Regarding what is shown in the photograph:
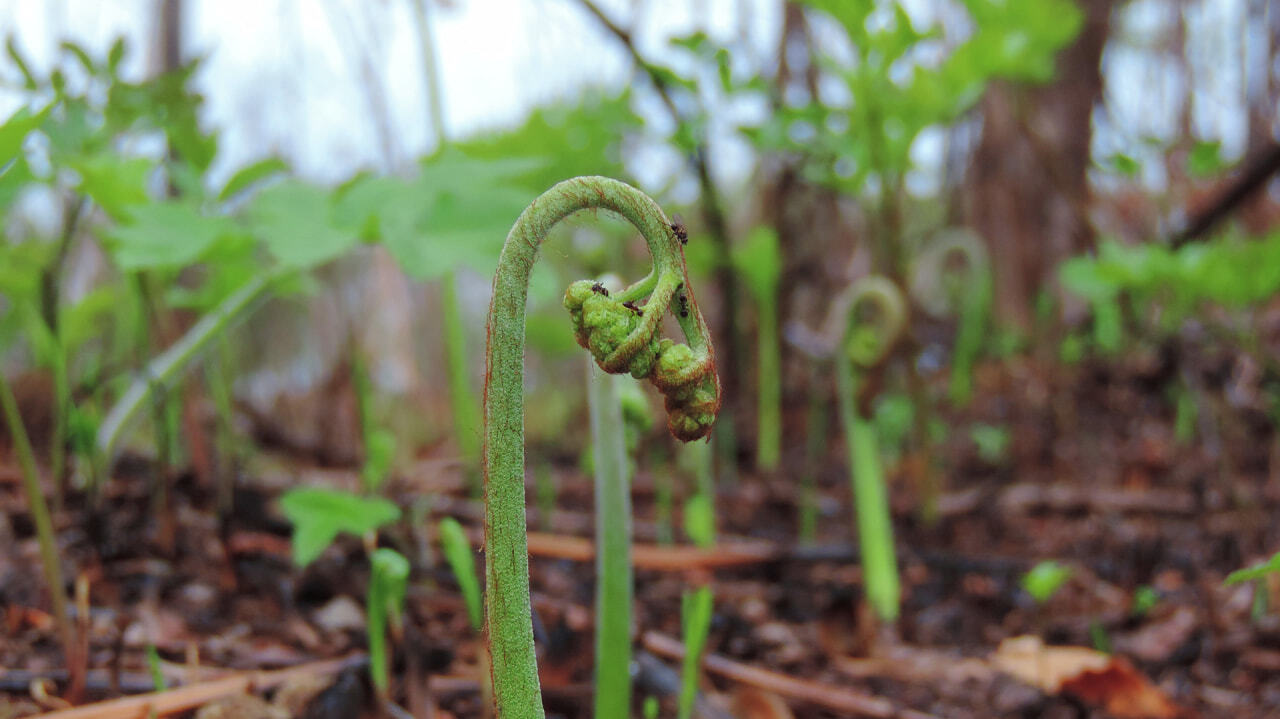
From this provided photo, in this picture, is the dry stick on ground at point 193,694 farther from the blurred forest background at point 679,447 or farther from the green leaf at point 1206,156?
the green leaf at point 1206,156

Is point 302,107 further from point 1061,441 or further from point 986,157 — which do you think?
point 1061,441

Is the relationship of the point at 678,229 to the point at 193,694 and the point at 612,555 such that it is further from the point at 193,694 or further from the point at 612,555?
the point at 193,694

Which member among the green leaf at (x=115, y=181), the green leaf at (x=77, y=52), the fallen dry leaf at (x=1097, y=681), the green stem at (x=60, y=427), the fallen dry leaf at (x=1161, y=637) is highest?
the green leaf at (x=77, y=52)

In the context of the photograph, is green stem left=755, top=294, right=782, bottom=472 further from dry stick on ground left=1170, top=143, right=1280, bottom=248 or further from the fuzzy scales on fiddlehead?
the fuzzy scales on fiddlehead

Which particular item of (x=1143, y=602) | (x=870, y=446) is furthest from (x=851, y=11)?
Answer: (x=1143, y=602)

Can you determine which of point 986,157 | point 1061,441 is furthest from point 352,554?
point 986,157

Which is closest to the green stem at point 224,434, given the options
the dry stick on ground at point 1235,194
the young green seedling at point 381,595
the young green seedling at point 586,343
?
the young green seedling at point 381,595
